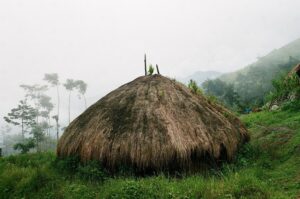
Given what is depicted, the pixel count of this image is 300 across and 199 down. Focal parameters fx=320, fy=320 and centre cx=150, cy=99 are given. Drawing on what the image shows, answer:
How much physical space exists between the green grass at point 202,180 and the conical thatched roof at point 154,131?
0.38 metres

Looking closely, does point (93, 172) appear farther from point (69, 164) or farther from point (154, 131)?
point (154, 131)

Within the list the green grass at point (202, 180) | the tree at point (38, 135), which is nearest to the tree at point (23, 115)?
the tree at point (38, 135)

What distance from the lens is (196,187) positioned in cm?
602

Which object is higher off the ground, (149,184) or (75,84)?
(75,84)

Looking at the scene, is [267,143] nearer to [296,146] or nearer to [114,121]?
[296,146]

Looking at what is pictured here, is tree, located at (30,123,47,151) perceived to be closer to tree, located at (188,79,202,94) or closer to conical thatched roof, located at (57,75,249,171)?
tree, located at (188,79,202,94)

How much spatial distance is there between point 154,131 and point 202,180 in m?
1.72

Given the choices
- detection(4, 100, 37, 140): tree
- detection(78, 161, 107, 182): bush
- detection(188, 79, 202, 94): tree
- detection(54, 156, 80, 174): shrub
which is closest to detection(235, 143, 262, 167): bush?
detection(188, 79, 202, 94): tree

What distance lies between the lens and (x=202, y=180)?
255 inches

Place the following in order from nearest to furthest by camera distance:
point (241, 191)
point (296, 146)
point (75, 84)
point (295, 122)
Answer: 1. point (241, 191)
2. point (296, 146)
3. point (295, 122)
4. point (75, 84)

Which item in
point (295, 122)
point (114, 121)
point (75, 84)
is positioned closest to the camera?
point (114, 121)

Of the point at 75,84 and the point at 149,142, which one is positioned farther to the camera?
the point at 75,84

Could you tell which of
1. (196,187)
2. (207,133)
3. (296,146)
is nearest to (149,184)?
(196,187)

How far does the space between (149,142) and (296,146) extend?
3577 mm
